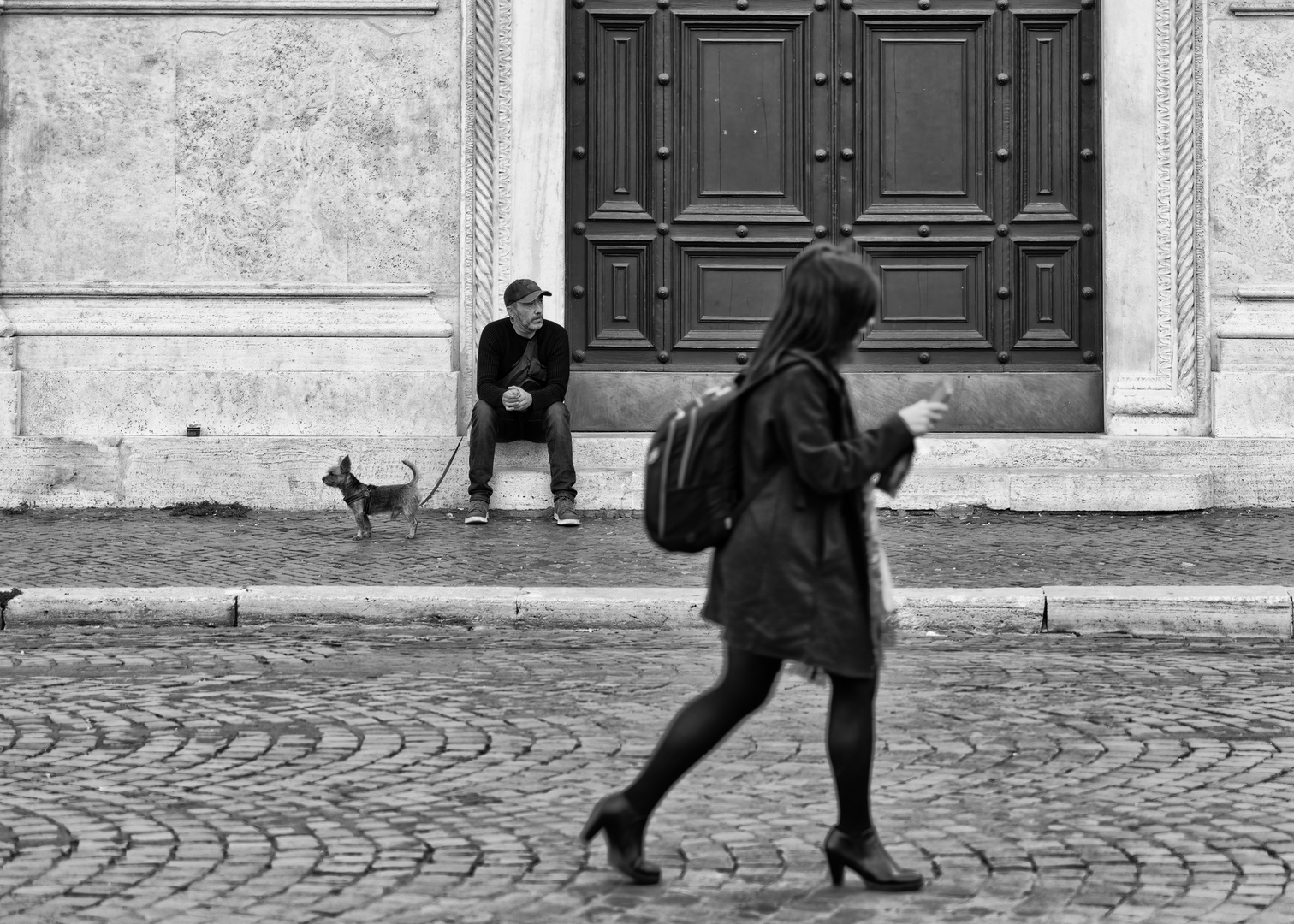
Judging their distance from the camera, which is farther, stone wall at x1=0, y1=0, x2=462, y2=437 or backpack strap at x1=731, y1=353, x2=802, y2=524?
stone wall at x1=0, y1=0, x2=462, y2=437

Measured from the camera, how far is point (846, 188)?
12.4 metres

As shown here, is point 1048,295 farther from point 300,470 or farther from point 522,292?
point 300,470

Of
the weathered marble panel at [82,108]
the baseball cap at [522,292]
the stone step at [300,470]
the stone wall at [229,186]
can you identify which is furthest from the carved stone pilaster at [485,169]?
the weathered marble panel at [82,108]

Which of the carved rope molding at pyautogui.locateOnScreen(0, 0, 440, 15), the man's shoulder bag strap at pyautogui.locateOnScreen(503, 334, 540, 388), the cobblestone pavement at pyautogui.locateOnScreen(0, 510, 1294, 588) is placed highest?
the carved rope molding at pyautogui.locateOnScreen(0, 0, 440, 15)

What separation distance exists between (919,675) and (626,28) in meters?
6.89

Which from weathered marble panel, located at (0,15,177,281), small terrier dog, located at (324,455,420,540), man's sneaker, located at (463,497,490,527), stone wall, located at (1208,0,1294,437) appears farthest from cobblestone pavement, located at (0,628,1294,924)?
weathered marble panel, located at (0,15,177,281)

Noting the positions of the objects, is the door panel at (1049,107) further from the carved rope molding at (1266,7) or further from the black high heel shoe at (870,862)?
the black high heel shoe at (870,862)

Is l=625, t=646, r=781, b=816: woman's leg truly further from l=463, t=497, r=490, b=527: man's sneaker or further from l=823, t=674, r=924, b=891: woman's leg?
l=463, t=497, r=490, b=527: man's sneaker

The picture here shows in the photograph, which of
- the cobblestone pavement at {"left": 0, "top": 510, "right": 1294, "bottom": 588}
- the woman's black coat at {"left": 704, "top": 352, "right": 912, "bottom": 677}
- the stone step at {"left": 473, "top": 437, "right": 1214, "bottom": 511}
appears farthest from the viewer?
the stone step at {"left": 473, "top": 437, "right": 1214, "bottom": 511}

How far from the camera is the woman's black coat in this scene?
147 inches

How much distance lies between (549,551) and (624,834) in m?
5.65

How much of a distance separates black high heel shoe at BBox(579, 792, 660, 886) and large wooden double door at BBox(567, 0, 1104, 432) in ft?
27.8

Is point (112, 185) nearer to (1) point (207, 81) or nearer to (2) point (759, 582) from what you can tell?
(1) point (207, 81)

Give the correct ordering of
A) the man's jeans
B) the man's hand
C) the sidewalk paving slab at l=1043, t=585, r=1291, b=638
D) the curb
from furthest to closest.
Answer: the man's hand
the man's jeans
the curb
the sidewalk paving slab at l=1043, t=585, r=1291, b=638
